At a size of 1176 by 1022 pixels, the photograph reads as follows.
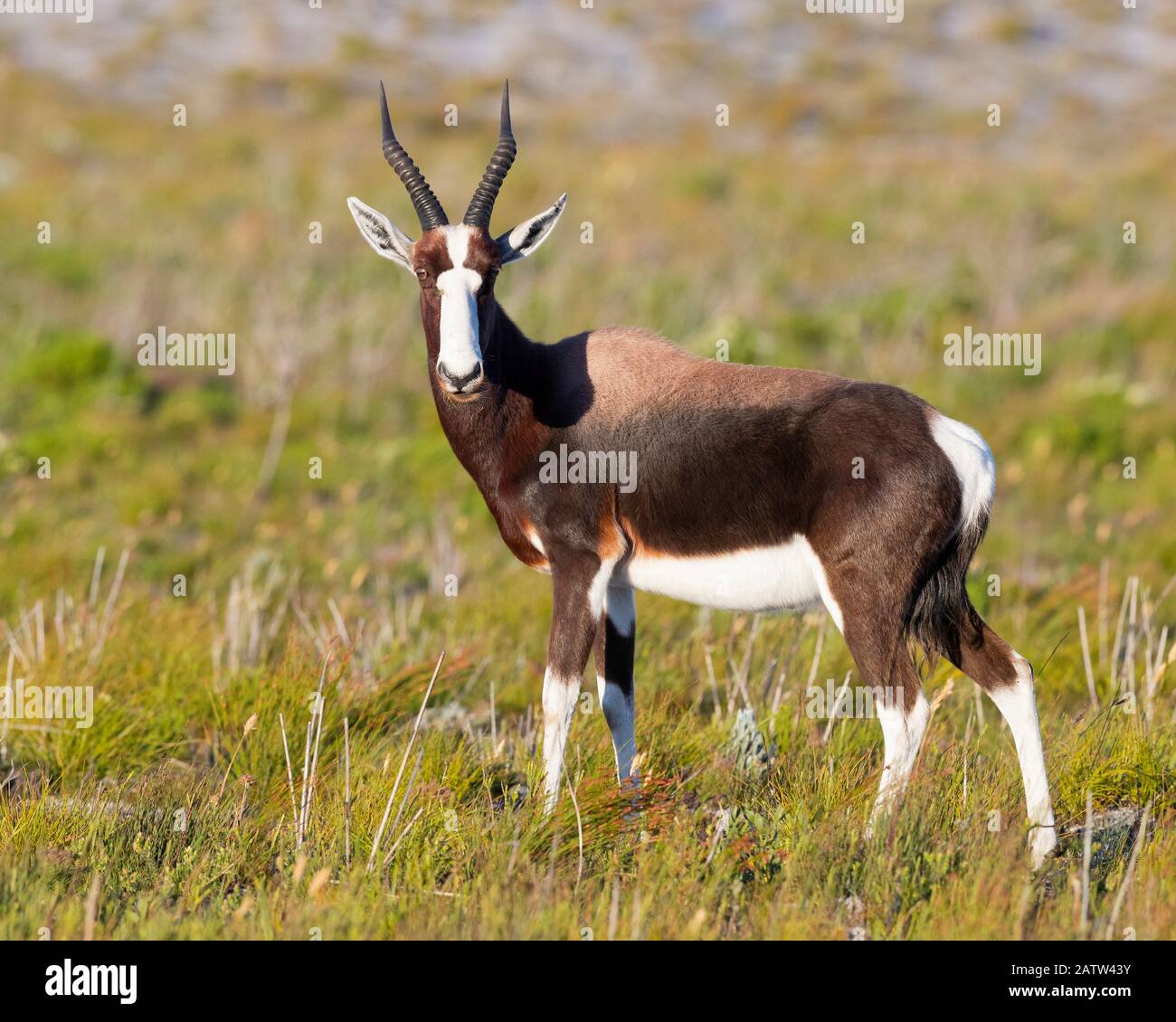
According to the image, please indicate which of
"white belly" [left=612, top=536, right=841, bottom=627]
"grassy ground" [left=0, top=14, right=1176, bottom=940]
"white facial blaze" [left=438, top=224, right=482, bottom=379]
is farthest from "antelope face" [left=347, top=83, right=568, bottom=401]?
"grassy ground" [left=0, top=14, right=1176, bottom=940]

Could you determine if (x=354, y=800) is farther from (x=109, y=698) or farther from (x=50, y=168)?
(x=50, y=168)

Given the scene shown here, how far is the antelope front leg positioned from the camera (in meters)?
5.34

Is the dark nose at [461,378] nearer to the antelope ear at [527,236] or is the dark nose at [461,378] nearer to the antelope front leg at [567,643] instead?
the antelope ear at [527,236]

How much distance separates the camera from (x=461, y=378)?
4875 millimetres

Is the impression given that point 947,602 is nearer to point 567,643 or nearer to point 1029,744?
point 1029,744

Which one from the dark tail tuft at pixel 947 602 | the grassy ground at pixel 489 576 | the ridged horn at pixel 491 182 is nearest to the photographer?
the grassy ground at pixel 489 576

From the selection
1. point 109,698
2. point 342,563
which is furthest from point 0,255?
point 109,698

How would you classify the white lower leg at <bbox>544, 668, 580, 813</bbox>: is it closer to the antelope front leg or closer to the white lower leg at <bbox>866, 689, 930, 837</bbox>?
the antelope front leg

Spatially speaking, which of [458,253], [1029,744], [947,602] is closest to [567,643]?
[947,602]

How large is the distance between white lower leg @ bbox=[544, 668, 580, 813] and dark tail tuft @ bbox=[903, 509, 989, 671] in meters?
1.36

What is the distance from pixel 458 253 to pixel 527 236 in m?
0.51

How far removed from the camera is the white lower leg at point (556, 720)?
5.33 m

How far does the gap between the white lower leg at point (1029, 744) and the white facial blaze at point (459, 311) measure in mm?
2426

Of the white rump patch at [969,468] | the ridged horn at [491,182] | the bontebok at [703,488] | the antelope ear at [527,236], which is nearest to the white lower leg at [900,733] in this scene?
the bontebok at [703,488]
